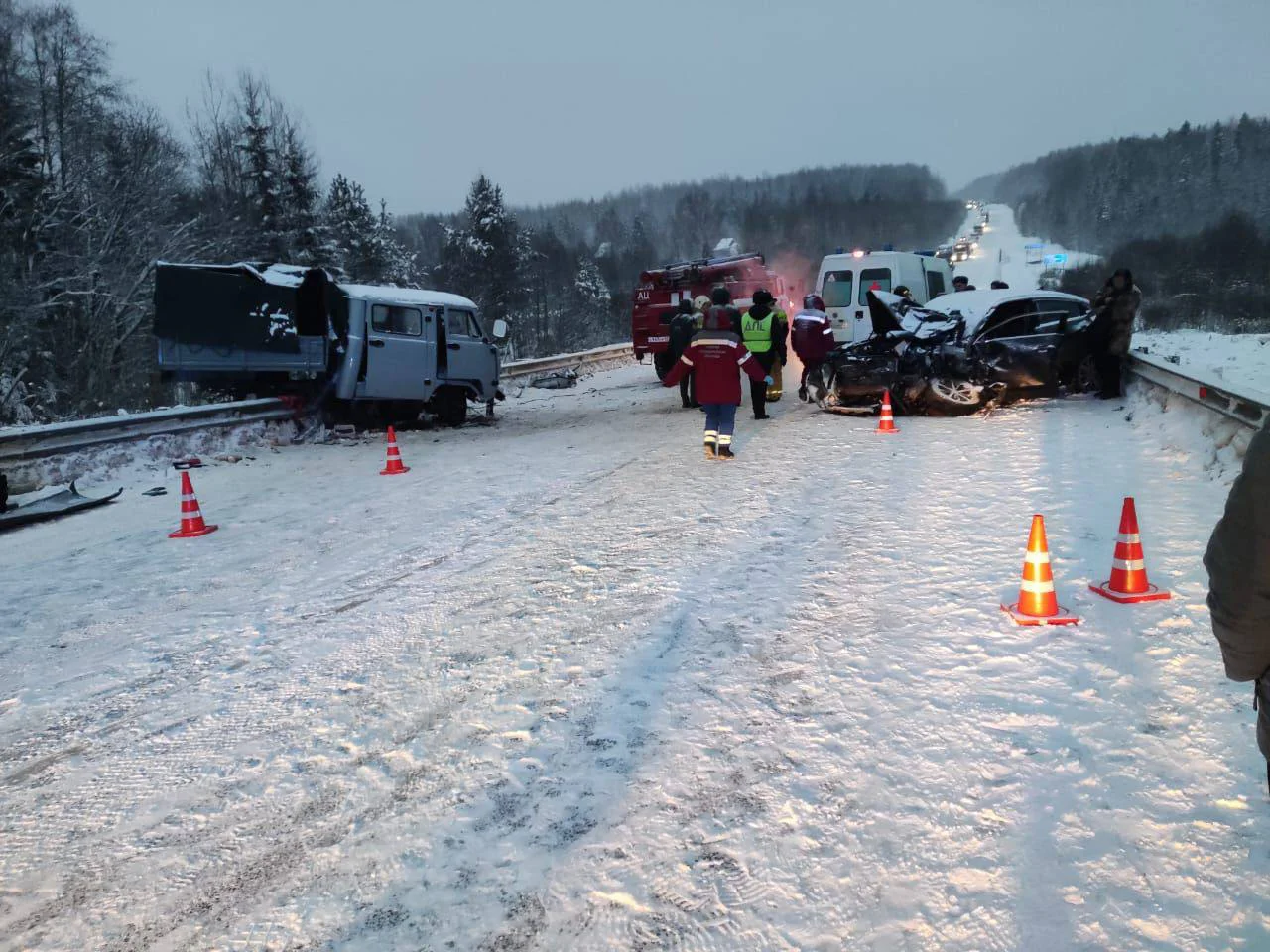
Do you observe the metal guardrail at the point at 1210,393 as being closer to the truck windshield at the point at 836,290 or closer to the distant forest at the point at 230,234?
the truck windshield at the point at 836,290

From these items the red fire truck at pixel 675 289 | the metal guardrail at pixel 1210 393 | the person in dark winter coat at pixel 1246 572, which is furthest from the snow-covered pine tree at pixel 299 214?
the person in dark winter coat at pixel 1246 572

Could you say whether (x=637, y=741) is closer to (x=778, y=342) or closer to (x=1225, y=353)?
(x=778, y=342)

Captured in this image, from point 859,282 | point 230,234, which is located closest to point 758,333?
point 859,282

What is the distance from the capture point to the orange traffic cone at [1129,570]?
185 inches

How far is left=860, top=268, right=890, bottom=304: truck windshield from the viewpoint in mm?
16453

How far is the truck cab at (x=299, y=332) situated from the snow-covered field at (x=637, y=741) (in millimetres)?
5808

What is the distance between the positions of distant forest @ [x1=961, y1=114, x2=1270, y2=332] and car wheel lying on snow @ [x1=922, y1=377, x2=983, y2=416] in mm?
39314

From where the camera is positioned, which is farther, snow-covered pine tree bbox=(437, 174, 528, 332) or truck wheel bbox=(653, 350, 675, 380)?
snow-covered pine tree bbox=(437, 174, 528, 332)

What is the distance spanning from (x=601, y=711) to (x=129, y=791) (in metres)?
1.99

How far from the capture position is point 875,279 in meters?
16.5

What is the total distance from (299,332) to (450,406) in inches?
113

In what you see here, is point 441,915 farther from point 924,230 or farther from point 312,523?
point 924,230

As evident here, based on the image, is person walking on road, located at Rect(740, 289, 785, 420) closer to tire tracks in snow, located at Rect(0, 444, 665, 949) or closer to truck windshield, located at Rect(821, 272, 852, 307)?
truck windshield, located at Rect(821, 272, 852, 307)

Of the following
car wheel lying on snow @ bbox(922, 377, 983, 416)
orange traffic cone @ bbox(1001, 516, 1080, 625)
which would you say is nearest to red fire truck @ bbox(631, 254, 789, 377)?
car wheel lying on snow @ bbox(922, 377, 983, 416)
